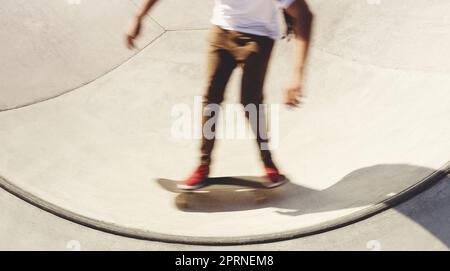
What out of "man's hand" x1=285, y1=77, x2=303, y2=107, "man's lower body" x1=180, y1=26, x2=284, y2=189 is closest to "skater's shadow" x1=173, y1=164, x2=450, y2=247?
"man's lower body" x1=180, y1=26, x2=284, y2=189

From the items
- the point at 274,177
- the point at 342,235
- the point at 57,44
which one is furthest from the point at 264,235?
the point at 57,44

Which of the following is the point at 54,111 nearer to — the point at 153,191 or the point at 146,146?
the point at 146,146

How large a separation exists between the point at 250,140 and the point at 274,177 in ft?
2.35

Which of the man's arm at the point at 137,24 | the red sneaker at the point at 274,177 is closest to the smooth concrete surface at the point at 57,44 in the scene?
the man's arm at the point at 137,24

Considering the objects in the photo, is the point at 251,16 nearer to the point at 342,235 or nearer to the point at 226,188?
the point at 226,188

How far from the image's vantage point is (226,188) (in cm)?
429

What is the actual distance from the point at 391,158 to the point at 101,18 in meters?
3.69

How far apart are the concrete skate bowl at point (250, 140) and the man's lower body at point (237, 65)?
65 cm

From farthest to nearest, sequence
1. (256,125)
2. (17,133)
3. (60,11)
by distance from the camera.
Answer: (60,11) → (17,133) → (256,125)

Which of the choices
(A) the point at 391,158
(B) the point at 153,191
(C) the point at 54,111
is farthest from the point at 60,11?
(A) the point at 391,158

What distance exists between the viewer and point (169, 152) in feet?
15.5

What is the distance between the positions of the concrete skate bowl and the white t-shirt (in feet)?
4.14

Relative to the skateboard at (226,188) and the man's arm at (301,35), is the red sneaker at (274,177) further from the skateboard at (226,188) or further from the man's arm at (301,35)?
the man's arm at (301,35)
